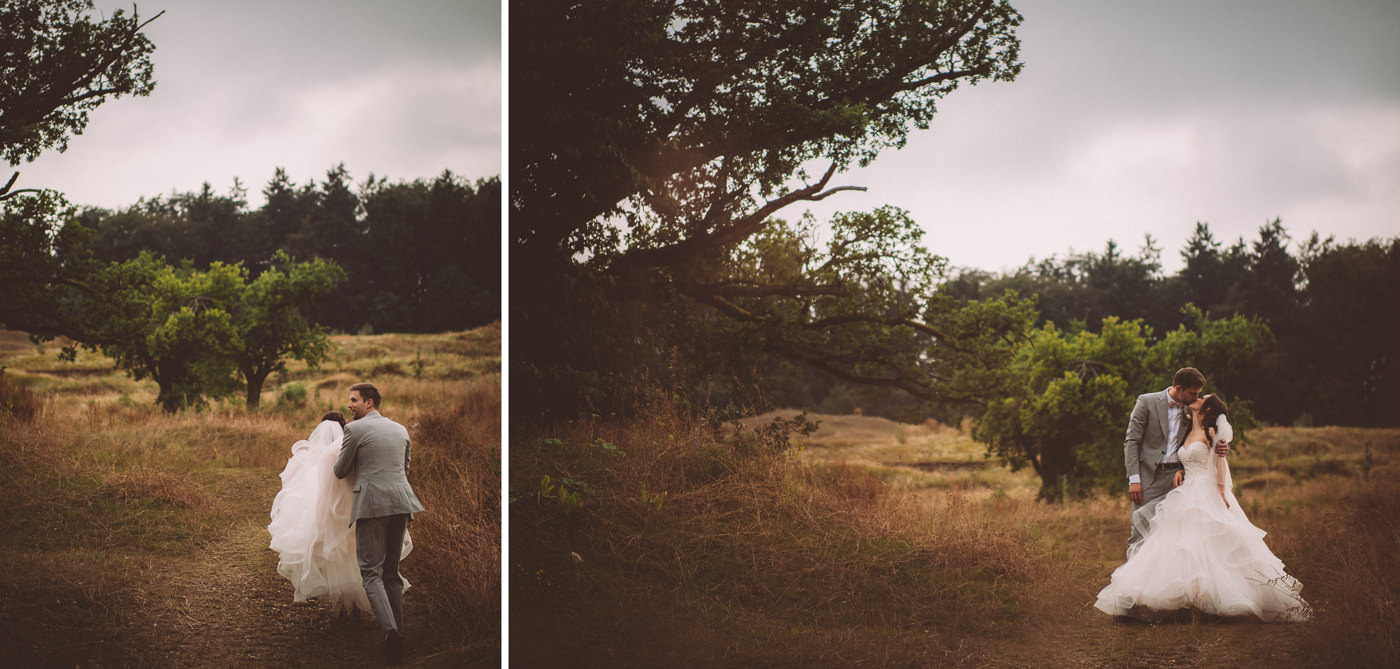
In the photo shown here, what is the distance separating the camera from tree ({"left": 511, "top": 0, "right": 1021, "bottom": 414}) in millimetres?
5141

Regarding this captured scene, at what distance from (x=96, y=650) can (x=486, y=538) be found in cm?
184

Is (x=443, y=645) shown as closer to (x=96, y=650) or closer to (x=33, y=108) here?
(x=96, y=650)

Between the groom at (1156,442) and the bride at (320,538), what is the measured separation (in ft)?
12.0

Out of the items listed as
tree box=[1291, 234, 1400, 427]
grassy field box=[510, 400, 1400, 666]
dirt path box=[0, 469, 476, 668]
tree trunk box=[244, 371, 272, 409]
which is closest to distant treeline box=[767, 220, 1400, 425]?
tree box=[1291, 234, 1400, 427]

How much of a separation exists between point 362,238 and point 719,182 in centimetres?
227

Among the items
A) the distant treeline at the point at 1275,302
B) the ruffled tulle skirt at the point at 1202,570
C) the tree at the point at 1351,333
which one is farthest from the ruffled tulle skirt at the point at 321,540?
the tree at the point at 1351,333

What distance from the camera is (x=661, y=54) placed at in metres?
5.28

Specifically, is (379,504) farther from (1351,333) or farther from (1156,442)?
(1351,333)

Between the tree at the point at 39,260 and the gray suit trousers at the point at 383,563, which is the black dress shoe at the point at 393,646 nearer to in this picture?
the gray suit trousers at the point at 383,563

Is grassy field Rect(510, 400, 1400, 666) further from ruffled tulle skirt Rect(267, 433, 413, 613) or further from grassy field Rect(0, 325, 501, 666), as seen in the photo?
ruffled tulle skirt Rect(267, 433, 413, 613)

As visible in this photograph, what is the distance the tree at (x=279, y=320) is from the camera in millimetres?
4719

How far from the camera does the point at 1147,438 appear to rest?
4.14 m

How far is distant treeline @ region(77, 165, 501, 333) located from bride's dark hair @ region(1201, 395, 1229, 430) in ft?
13.7

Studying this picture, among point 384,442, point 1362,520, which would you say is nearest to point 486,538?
point 384,442
